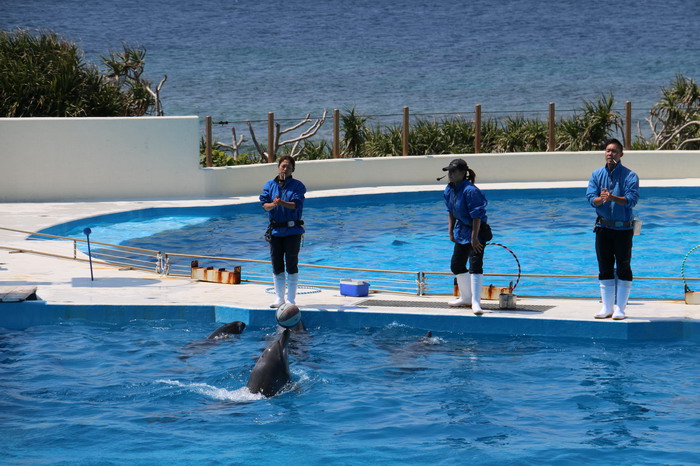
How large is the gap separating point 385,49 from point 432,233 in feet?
209

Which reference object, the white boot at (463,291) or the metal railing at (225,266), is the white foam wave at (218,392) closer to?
the white boot at (463,291)

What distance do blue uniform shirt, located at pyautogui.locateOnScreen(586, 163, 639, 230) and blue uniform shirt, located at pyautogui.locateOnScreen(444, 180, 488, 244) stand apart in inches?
42.2

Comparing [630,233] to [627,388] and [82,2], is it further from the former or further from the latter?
[82,2]

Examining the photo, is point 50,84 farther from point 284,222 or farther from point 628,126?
point 628,126

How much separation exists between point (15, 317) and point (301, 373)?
3463 millimetres

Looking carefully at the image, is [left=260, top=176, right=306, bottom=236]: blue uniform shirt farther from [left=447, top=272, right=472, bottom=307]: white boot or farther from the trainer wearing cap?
[left=447, top=272, right=472, bottom=307]: white boot

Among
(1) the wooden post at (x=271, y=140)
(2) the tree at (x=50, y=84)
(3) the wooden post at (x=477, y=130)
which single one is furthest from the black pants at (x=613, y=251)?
(2) the tree at (x=50, y=84)

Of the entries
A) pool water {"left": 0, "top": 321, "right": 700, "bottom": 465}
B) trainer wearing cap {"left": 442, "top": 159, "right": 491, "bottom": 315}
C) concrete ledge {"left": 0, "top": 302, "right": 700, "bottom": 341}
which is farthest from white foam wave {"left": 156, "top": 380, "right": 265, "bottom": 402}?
trainer wearing cap {"left": 442, "top": 159, "right": 491, "bottom": 315}

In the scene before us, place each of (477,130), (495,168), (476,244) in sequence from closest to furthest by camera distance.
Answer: (476,244) → (495,168) → (477,130)

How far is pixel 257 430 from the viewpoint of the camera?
309 inches

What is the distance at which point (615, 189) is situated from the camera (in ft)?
31.8

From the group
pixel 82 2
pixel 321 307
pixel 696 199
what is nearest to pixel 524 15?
pixel 82 2

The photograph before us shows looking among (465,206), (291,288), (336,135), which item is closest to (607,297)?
(465,206)

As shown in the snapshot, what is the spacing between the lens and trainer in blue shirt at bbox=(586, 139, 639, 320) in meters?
9.59
